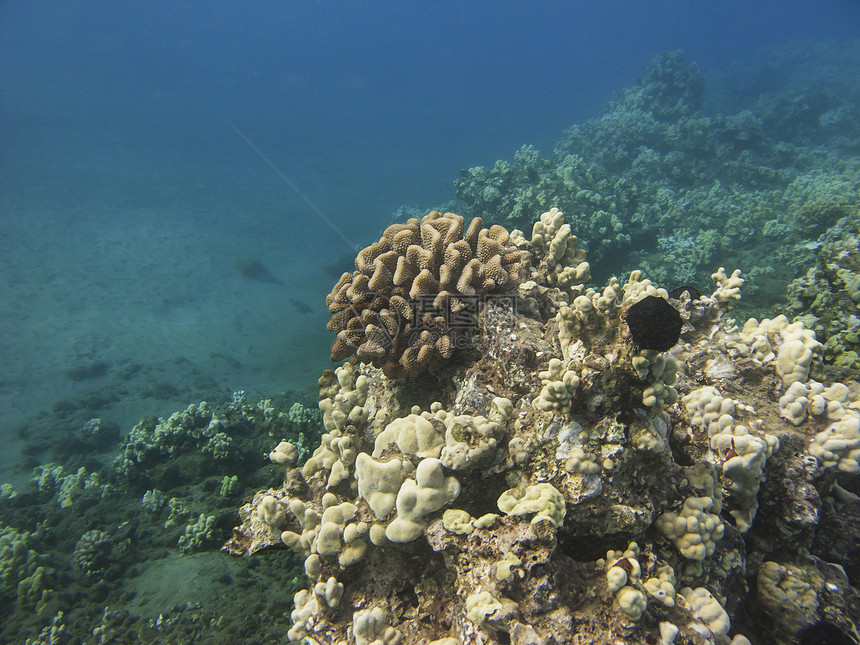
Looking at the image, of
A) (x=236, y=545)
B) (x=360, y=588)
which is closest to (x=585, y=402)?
(x=360, y=588)

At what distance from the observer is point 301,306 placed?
21656mm

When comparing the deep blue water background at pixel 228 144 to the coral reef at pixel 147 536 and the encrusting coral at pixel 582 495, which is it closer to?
the coral reef at pixel 147 536

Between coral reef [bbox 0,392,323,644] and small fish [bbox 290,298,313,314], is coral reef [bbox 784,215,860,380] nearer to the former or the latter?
coral reef [bbox 0,392,323,644]

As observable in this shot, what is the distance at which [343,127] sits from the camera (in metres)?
85.8

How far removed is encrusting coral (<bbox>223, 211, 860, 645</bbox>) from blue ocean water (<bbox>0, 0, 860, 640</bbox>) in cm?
1214

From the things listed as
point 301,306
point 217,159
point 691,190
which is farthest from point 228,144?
point 691,190

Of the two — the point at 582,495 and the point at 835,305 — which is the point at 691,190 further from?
the point at 582,495

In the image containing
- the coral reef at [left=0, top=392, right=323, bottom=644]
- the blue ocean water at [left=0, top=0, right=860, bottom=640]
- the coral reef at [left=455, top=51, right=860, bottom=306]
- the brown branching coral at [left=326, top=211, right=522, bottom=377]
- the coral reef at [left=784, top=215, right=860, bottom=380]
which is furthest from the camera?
the blue ocean water at [left=0, top=0, right=860, bottom=640]

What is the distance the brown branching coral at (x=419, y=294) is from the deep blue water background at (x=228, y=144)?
36.4 feet

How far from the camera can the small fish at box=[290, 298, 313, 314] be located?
21188 mm

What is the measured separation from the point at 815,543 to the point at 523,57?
174460 mm

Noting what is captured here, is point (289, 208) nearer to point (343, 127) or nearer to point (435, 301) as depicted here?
point (435, 301)

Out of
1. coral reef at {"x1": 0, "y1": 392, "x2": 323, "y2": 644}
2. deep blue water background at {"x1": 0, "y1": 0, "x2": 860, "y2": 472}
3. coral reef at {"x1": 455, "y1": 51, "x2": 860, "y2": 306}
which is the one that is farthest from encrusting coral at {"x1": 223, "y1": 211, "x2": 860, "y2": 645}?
deep blue water background at {"x1": 0, "y1": 0, "x2": 860, "y2": 472}

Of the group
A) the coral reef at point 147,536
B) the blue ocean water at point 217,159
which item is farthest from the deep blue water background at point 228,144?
the coral reef at point 147,536
